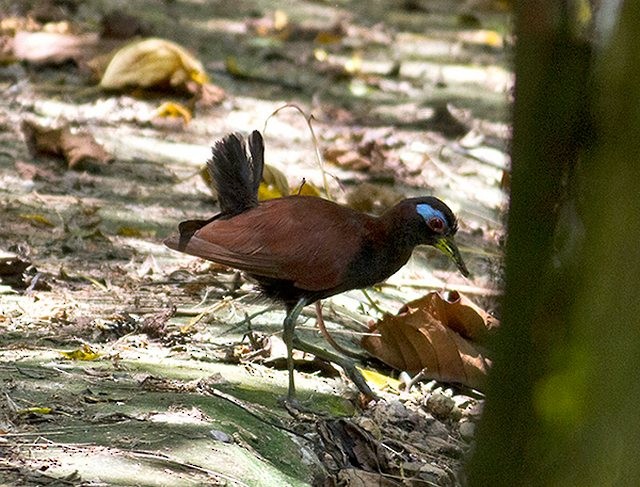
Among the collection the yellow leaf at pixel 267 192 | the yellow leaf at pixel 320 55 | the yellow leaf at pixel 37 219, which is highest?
the yellow leaf at pixel 267 192

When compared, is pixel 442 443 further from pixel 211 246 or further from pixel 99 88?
pixel 99 88

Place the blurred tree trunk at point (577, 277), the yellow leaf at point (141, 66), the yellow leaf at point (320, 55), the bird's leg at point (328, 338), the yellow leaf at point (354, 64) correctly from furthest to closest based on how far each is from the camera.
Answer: the yellow leaf at point (320, 55), the yellow leaf at point (354, 64), the yellow leaf at point (141, 66), the bird's leg at point (328, 338), the blurred tree trunk at point (577, 277)

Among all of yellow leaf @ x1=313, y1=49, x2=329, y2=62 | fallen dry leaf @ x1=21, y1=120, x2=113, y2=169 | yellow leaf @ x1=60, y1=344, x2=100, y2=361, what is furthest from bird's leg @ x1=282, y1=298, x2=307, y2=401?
yellow leaf @ x1=313, y1=49, x2=329, y2=62

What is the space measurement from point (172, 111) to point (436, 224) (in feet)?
11.8

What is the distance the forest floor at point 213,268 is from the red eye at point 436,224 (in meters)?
0.26

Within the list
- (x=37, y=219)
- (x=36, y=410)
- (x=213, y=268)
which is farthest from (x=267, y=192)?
(x=36, y=410)

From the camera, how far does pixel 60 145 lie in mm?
6578

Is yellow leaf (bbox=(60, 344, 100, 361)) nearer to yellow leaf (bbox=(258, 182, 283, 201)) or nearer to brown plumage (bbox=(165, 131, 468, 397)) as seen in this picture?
brown plumage (bbox=(165, 131, 468, 397))

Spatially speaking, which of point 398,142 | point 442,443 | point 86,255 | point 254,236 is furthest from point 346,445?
point 398,142

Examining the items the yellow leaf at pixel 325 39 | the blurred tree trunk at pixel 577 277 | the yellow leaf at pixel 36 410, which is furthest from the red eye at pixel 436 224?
the yellow leaf at pixel 325 39

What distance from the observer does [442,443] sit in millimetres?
4207

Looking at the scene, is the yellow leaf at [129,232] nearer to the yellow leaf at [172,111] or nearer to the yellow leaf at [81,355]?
the yellow leaf at [81,355]

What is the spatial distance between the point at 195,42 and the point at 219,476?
22.2 ft

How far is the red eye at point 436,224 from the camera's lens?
14.3 ft
